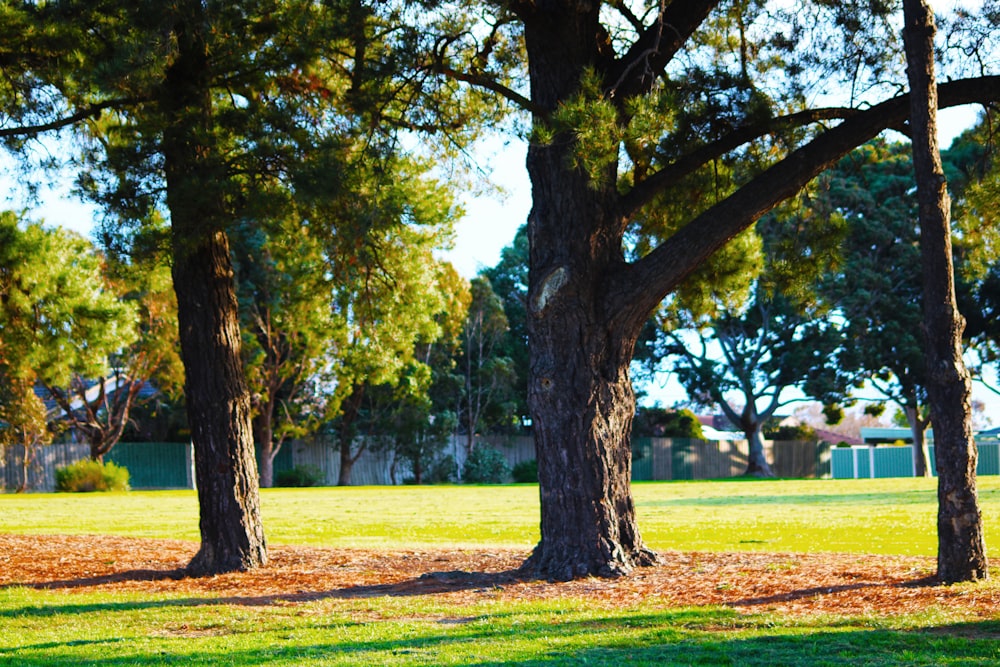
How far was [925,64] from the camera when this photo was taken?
855 centimetres

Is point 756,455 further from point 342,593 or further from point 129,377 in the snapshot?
point 342,593

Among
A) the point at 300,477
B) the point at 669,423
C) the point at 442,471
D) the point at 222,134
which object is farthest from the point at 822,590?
the point at 669,423

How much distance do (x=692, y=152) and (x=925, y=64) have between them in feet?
8.30

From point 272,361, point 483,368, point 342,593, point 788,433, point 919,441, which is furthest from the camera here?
point 788,433

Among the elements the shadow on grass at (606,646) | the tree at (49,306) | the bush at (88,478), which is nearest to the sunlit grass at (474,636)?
the shadow on grass at (606,646)

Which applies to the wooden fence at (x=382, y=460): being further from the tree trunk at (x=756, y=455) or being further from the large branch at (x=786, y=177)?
the large branch at (x=786, y=177)

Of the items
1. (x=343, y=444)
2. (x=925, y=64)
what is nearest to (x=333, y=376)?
(x=343, y=444)

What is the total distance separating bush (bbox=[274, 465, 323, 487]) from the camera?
38.2m

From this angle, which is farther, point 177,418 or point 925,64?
point 177,418

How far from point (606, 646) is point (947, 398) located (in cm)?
344

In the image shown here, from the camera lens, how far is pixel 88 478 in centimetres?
3206

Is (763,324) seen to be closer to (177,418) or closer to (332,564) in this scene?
(177,418)

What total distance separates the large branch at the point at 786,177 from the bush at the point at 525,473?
103 ft

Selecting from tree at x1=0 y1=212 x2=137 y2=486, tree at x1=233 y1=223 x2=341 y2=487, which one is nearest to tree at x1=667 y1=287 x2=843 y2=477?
tree at x1=233 y1=223 x2=341 y2=487
